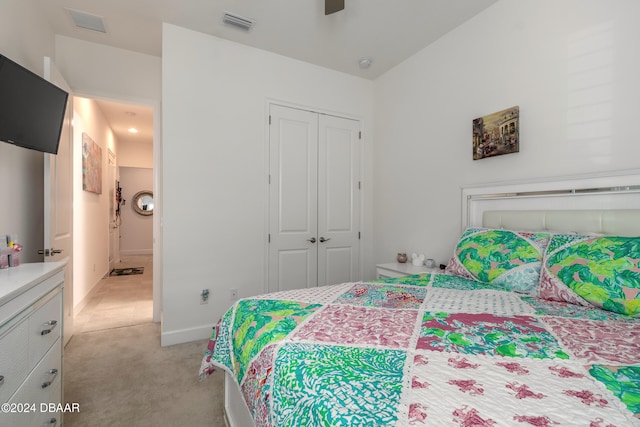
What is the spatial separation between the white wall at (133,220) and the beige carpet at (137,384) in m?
5.95

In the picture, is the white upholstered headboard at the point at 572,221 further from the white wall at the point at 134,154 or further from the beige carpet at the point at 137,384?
the white wall at the point at 134,154

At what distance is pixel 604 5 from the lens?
1.80m

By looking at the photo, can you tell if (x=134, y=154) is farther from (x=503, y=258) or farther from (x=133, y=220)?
(x=503, y=258)

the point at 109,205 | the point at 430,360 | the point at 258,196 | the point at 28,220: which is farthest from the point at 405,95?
the point at 109,205

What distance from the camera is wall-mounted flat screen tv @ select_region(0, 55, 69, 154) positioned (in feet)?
5.40

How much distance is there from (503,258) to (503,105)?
50.1 inches

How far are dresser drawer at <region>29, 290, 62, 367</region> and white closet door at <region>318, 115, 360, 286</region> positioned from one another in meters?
2.40

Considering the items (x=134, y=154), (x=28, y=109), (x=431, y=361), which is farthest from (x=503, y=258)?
(x=134, y=154)

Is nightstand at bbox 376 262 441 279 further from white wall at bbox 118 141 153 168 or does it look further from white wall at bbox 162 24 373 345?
white wall at bbox 118 141 153 168

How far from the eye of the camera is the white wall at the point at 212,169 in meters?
2.76

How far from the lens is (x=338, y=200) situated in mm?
3650

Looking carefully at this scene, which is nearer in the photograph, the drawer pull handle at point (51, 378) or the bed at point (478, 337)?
the bed at point (478, 337)

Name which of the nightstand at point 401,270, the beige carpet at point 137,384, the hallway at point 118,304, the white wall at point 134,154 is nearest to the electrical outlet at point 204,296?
the beige carpet at point 137,384

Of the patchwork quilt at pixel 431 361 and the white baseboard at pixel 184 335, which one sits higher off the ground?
the patchwork quilt at pixel 431 361
